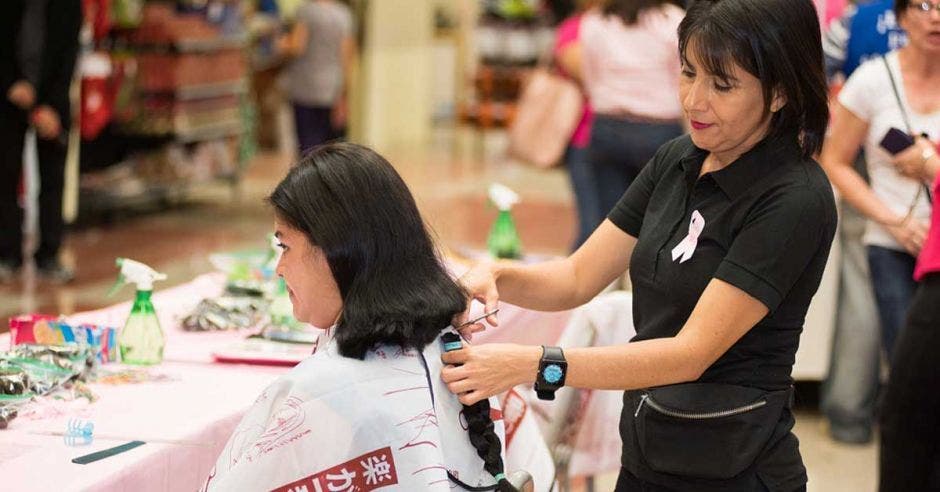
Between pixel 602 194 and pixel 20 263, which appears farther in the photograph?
pixel 20 263

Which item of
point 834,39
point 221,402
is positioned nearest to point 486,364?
point 221,402

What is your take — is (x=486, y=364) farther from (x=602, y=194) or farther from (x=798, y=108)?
(x=602, y=194)

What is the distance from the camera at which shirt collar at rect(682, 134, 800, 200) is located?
89.4 inches

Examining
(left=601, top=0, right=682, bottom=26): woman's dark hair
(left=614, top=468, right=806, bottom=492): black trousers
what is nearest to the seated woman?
(left=614, top=468, right=806, bottom=492): black trousers

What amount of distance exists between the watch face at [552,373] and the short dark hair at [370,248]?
6.6 inches

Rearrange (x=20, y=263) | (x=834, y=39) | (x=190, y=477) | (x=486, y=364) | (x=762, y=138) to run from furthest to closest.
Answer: (x=20, y=263), (x=834, y=39), (x=190, y=477), (x=762, y=138), (x=486, y=364)

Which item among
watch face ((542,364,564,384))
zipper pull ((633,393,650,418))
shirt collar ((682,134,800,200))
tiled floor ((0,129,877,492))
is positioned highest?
shirt collar ((682,134,800,200))

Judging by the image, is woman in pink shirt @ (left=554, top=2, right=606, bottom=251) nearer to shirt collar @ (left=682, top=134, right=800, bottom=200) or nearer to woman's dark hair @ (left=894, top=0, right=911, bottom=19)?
woman's dark hair @ (left=894, top=0, right=911, bottom=19)

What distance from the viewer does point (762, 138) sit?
230 centimetres

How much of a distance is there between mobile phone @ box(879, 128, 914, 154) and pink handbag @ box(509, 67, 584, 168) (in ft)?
8.64

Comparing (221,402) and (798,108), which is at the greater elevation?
(798,108)

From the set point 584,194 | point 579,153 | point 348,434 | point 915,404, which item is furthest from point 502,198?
point 348,434

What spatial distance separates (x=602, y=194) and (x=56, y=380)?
322 centimetres

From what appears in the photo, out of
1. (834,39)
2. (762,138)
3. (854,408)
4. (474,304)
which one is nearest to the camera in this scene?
(762,138)
